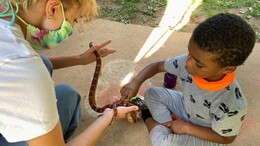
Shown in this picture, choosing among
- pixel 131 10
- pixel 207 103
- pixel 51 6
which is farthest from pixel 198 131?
pixel 131 10

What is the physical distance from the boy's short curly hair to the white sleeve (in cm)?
70

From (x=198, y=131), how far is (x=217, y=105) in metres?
0.20

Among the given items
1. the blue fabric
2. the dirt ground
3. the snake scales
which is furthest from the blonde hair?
the dirt ground

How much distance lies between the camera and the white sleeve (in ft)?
3.14

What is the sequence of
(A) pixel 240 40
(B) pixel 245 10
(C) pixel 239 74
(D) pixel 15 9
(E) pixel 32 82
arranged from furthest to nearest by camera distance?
(B) pixel 245 10
(C) pixel 239 74
(A) pixel 240 40
(D) pixel 15 9
(E) pixel 32 82

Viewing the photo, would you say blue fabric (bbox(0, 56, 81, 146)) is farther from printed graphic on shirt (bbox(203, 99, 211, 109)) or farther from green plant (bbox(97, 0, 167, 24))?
green plant (bbox(97, 0, 167, 24))

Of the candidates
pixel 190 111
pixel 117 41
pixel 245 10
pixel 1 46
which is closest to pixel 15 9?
pixel 1 46

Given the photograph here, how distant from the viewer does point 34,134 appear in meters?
1.02

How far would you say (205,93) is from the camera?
1628mm

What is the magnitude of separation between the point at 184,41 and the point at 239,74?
55 centimetres

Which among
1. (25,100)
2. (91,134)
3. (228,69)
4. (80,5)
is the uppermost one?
(80,5)

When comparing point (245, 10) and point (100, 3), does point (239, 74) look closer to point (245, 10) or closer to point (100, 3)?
point (245, 10)

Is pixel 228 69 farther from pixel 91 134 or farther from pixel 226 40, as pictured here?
pixel 91 134

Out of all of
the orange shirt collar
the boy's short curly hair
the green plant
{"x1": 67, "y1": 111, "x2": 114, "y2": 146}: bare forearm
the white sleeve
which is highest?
the white sleeve
